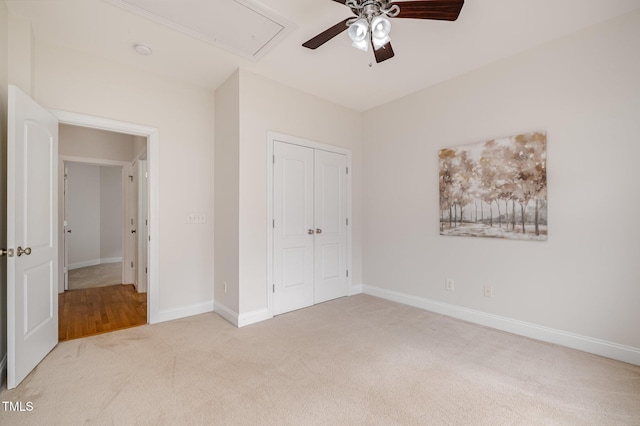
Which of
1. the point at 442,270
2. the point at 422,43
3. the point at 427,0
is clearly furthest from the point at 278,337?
the point at 422,43

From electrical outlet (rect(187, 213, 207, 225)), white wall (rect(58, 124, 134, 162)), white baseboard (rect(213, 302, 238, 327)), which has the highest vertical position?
white wall (rect(58, 124, 134, 162))

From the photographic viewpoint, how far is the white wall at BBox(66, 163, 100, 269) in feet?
21.0

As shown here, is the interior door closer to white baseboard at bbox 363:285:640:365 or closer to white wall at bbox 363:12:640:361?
white baseboard at bbox 363:285:640:365

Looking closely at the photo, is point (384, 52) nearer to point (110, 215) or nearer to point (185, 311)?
point (185, 311)

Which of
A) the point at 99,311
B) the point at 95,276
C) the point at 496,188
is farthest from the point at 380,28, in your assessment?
the point at 95,276

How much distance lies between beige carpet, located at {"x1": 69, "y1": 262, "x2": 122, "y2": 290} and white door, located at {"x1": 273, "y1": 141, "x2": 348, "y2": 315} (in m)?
3.57

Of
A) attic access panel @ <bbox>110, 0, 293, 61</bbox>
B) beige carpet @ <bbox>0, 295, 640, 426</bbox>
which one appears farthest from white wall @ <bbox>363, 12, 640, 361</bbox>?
attic access panel @ <bbox>110, 0, 293, 61</bbox>

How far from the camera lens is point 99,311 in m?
3.57

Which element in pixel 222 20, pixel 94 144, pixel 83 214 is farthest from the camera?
pixel 83 214

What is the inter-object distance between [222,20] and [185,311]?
9.81ft

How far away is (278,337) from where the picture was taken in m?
2.79

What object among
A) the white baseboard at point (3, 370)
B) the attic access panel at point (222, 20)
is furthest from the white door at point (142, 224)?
the attic access panel at point (222, 20)

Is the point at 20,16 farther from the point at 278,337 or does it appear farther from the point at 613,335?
the point at 613,335

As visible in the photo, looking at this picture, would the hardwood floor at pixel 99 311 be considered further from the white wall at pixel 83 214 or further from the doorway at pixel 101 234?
the white wall at pixel 83 214
